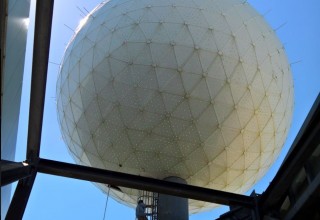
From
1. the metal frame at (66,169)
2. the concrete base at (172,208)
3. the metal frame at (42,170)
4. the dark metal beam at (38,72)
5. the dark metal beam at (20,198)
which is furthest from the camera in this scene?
the concrete base at (172,208)

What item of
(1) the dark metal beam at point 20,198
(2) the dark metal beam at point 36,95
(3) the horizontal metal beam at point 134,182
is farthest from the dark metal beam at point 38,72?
(3) the horizontal metal beam at point 134,182

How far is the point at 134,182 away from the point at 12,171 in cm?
362

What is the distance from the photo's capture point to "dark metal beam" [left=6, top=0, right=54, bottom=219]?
771 centimetres

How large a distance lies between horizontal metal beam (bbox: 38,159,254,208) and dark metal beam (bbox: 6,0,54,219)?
64 cm

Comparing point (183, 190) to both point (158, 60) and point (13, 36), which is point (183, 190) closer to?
point (158, 60)

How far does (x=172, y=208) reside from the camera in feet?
48.8

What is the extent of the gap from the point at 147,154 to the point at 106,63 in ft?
11.7

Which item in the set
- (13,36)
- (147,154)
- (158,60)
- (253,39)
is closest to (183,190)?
(147,154)

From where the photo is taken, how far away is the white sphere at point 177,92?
14.9 meters

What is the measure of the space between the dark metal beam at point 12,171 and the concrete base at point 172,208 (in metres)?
6.00

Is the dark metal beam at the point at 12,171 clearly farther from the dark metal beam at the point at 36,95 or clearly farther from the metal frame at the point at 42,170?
the dark metal beam at the point at 36,95

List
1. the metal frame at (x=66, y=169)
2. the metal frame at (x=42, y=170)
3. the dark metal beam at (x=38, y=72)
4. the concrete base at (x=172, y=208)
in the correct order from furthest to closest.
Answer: the concrete base at (x=172, y=208), the metal frame at (x=66, y=169), the metal frame at (x=42, y=170), the dark metal beam at (x=38, y=72)

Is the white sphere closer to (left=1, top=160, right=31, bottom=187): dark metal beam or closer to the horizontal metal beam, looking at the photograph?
the horizontal metal beam

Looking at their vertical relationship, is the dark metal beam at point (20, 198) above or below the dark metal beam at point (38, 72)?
below
